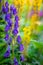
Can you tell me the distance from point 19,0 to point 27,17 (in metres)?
0.33

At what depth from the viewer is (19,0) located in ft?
7.26

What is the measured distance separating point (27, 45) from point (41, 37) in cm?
31

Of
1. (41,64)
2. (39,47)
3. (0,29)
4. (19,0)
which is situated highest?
(19,0)

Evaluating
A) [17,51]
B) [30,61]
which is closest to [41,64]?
[30,61]

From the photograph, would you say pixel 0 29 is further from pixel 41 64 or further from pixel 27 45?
pixel 41 64

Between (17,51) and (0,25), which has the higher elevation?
(0,25)

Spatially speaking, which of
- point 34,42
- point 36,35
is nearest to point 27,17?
point 36,35

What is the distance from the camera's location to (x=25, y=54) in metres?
2.24

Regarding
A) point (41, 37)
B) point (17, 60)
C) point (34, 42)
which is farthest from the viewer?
point (41, 37)

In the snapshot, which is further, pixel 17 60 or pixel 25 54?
pixel 25 54

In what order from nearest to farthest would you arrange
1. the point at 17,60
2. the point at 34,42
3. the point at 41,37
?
1. the point at 17,60
2. the point at 34,42
3. the point at 41,37

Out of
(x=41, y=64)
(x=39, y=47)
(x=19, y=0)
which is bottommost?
(x=41, y=64)

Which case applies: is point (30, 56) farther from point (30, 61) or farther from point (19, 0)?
point (19, 0)

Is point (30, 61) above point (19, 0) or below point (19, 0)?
below
